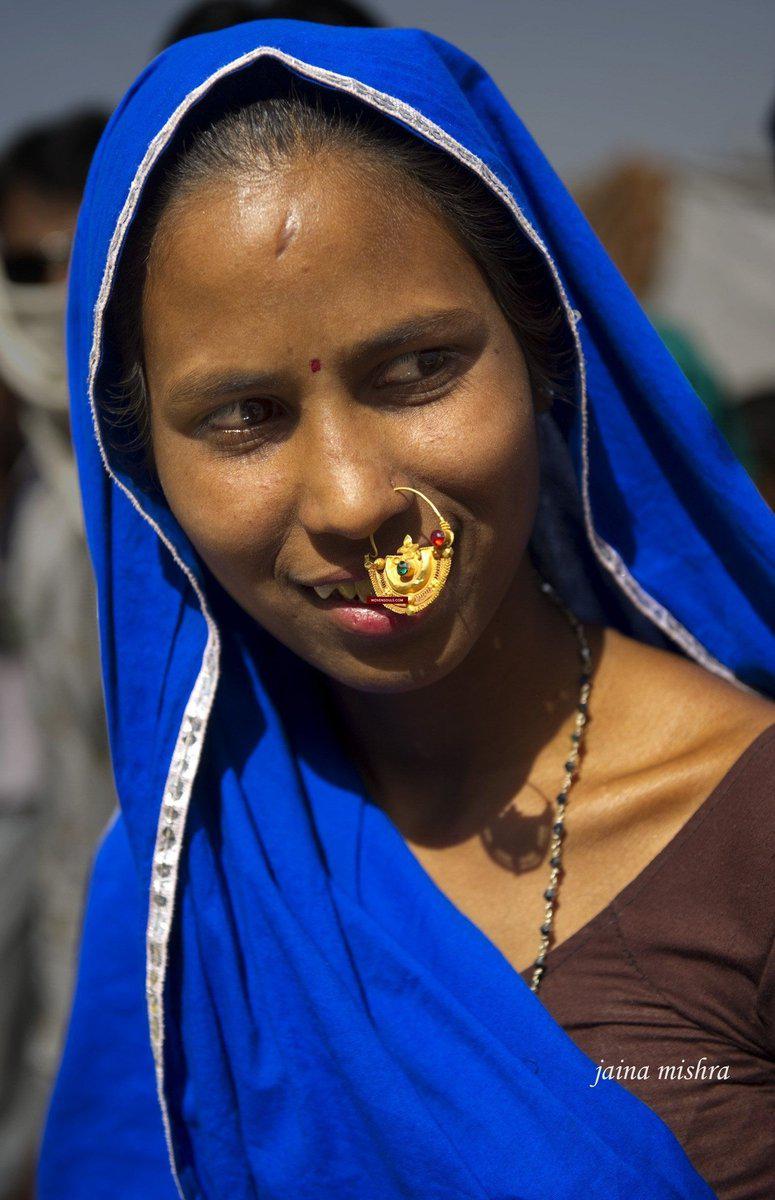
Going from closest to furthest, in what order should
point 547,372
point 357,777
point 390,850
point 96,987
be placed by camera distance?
point 547,372
point 390,850
point 357,777
point 96,987

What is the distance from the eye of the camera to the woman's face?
1.50m

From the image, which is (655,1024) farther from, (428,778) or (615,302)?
(615,302)

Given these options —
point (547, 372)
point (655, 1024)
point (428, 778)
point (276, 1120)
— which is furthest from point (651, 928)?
point (547, 372)

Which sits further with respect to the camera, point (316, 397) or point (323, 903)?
point (323, 903)

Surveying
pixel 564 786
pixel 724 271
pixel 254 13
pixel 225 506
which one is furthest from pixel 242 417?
pixel 724 271

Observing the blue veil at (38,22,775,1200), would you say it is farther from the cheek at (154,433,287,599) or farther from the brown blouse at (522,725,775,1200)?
the cheek at (154,433,287,599)

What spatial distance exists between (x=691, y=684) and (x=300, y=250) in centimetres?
79

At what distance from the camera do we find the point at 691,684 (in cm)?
177

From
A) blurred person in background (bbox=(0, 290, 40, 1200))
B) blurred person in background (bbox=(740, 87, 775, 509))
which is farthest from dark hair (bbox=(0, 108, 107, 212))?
blurred person in background (bbox=(740, 87, 775, 509))

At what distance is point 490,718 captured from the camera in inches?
74.3

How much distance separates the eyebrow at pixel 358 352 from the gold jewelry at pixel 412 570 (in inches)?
7.0

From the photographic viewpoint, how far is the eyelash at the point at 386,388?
1553 mm

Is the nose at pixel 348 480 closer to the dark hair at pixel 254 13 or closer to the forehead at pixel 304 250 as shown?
the forehead at pixel 304 250

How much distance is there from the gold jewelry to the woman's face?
2 centimetres
